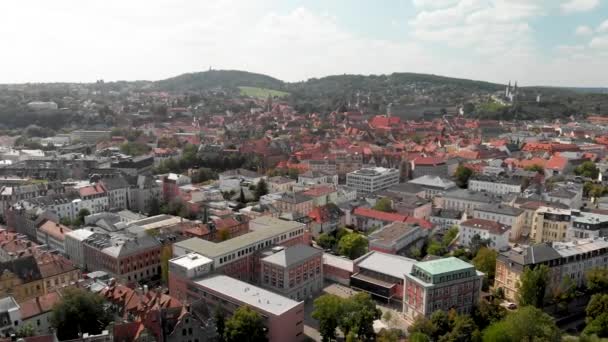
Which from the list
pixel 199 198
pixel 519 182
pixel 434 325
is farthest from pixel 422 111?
pixel 434 325

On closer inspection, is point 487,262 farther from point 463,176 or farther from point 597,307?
point 463,176

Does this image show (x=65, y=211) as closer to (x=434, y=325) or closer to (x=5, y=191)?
(x=5, y=191)

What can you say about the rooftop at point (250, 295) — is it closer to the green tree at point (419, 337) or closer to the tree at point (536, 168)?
the green tree at point (419, 337)

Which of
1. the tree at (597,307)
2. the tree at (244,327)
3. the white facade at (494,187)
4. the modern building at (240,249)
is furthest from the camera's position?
the white facade at (494,187)

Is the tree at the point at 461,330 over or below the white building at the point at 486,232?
below

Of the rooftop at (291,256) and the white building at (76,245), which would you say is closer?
the rooftop at (291,256)

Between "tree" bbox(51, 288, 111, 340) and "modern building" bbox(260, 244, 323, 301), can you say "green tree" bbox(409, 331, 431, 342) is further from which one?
"tree" bbox(51, 288, 111, 340)

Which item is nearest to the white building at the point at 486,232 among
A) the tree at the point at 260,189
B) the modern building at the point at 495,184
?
the modern building at the point at 495,184
